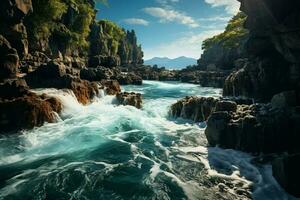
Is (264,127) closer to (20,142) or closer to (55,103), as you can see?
(20,142)

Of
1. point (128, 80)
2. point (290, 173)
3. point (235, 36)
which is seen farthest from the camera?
point (235, 36)

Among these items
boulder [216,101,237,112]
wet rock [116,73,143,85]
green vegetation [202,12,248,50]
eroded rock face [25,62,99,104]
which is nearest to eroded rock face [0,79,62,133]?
eroded rock face [25,62,99,104]

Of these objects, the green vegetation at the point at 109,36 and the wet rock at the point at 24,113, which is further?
the green vegetation at the point at 109,36

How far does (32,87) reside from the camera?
3095 cm

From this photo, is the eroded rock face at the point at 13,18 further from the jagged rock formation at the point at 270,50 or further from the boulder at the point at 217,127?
the boulder at the point at 217,127

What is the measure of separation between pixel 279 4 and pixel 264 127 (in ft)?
27.7

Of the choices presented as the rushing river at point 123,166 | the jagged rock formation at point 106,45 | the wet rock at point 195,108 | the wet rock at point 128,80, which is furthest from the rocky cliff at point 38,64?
the wet rock at point 195,108

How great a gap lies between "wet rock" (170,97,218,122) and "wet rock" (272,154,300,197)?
1285 centimetres

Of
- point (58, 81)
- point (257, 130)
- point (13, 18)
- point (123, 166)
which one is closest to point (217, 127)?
point (257, 130)

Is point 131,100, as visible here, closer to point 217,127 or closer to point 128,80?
point 217,127

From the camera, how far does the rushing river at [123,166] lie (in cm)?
1255

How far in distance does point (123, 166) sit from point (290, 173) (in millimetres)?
8286

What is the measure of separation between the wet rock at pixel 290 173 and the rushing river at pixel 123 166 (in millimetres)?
391

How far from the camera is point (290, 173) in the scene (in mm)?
11977
